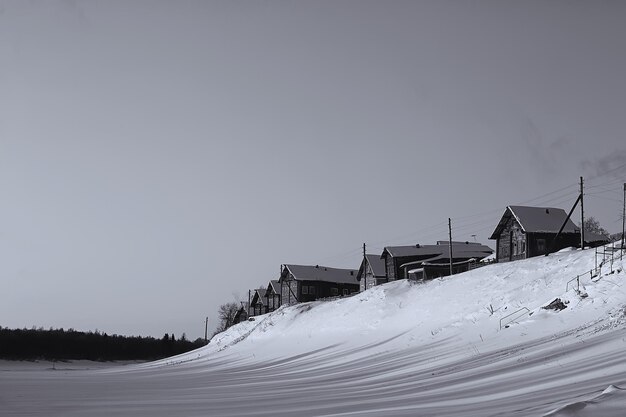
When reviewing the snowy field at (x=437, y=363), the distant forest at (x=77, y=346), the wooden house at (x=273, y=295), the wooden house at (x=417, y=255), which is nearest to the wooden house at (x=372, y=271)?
the wooden house at (x=417, y=255)

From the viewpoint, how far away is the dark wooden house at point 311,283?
279 feet

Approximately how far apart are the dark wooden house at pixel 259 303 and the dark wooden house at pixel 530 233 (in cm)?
5090

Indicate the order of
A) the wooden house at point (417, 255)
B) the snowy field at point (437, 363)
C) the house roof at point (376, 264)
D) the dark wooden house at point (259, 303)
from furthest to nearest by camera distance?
the dark wooden house at point (259, 303) < the house roof at point (376, 264) < the wooden house at point (417, 255) < the snowy field at point (437, 363)

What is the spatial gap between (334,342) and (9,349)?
53.7 meters

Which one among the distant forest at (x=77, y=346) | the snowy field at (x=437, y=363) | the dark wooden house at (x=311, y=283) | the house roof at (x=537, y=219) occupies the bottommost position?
the distant forest at (x=77, y=346)

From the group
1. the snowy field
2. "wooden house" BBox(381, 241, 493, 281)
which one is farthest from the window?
"wooden house" BBox(381, 241, 493, 281)

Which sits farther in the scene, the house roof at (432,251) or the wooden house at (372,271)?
the wooden house at (372,271)

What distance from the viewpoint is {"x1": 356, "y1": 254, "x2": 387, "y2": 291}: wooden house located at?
74.9m

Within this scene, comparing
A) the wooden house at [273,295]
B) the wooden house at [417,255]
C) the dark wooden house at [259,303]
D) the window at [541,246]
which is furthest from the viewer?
the dark wooden house at [259,303]

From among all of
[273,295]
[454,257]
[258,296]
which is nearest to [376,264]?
[454,257]

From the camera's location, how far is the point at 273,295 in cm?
9531

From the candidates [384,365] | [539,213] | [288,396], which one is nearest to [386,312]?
[384,365]

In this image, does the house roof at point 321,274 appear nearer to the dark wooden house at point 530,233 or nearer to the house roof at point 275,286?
the house roof at point 275,286

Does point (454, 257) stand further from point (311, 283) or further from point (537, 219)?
point (311, 283)
